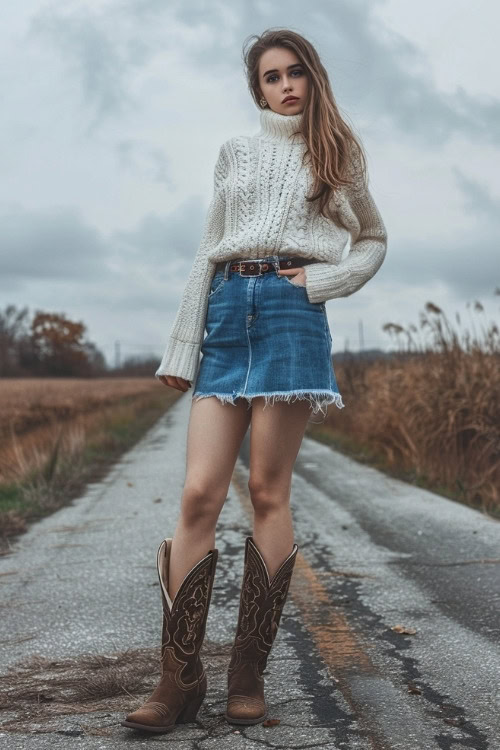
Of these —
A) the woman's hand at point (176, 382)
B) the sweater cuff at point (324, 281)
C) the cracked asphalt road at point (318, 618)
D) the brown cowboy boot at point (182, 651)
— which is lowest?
the cracked asphalt road at point (318, 618)

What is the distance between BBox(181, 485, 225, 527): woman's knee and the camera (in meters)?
2.70

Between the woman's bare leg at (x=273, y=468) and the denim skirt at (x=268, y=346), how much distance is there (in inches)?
1.7

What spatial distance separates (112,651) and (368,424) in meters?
8.07

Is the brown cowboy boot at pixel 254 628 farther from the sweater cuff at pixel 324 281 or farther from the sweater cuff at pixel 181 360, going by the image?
the sweater cuff at pixel 324 281

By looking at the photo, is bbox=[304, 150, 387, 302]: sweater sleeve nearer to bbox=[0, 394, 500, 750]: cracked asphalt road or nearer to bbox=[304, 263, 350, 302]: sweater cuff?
bbox=[304, 263, 350, 302]: sweater cuff

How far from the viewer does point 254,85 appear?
10.2 feet

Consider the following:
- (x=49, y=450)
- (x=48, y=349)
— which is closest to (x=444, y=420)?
(x=49, y=450)

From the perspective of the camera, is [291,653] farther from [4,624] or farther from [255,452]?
[4,624]

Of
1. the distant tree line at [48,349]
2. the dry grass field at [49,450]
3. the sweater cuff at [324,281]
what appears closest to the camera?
the sweater cuff at [324,281]

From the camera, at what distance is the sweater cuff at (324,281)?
9.13ft

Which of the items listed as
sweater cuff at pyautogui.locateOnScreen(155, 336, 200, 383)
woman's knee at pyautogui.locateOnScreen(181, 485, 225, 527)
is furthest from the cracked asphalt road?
sweater cuff at pyautogui.locateOnScreen(155, 336, 200, 383)

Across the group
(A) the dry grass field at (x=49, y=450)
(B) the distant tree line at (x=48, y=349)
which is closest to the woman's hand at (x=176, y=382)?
(A) the dry grass field at (x=49, y=450)

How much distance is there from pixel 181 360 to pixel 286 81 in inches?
36.7

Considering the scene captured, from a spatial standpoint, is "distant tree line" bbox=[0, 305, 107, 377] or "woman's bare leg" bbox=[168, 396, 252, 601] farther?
"distant tree line" bbox=[0, 305, 107, 377]
